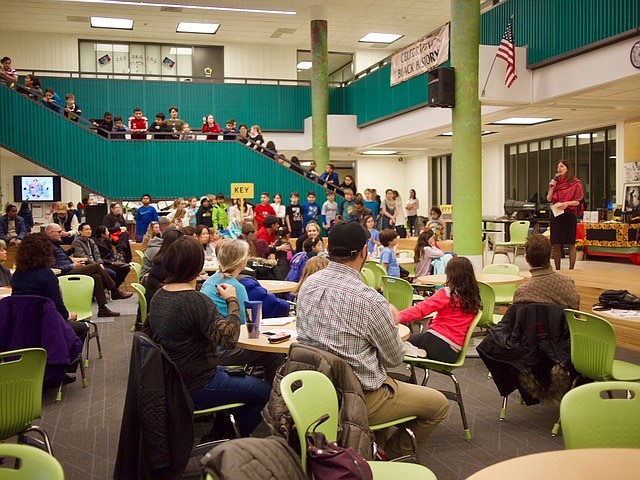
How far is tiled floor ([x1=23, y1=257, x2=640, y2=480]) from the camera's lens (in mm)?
4211

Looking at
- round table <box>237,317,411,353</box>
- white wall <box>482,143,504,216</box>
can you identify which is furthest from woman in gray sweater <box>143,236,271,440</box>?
white wall <box>482,143,504,216</box>

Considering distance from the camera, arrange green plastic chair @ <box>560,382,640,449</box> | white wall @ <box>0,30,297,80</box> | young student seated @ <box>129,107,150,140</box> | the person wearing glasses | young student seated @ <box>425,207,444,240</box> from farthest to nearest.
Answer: white wall @ <box>0,30,297,80</box>
young student seated @ <box>129,107,150,140</box>
young student seated @ <box>425,207,444,240</box>
the person wearing glasses
green plastic chair @ <box>560,382,640,449</box>

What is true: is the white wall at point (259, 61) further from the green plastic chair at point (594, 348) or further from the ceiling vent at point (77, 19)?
the green plastic chair at point (594, 348)

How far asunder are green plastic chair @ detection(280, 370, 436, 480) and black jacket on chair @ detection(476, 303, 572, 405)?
217cm

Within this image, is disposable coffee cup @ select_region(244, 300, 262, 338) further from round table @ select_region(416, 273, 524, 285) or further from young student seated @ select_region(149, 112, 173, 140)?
young student seated @ select_region(149, 112, 173, 140)

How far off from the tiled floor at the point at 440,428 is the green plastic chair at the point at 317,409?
4.42 feet

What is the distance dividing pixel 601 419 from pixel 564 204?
813 cm

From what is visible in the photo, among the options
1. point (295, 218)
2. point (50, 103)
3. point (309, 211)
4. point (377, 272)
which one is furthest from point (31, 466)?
point (50, 103)

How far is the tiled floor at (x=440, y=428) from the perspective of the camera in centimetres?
421

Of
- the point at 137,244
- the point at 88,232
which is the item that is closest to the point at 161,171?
the point at 137,244

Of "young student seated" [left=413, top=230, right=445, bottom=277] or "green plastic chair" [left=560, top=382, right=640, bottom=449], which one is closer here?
"green plastic chair" [left=560, top=382, right=640, bottom=449]

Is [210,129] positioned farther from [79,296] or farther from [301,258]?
[79,296]

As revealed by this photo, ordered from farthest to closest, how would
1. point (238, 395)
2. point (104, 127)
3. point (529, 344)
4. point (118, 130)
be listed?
point (118, 130) → point (104, 127) → point (529, 344) → point (238, 395)

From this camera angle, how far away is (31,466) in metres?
2.04
